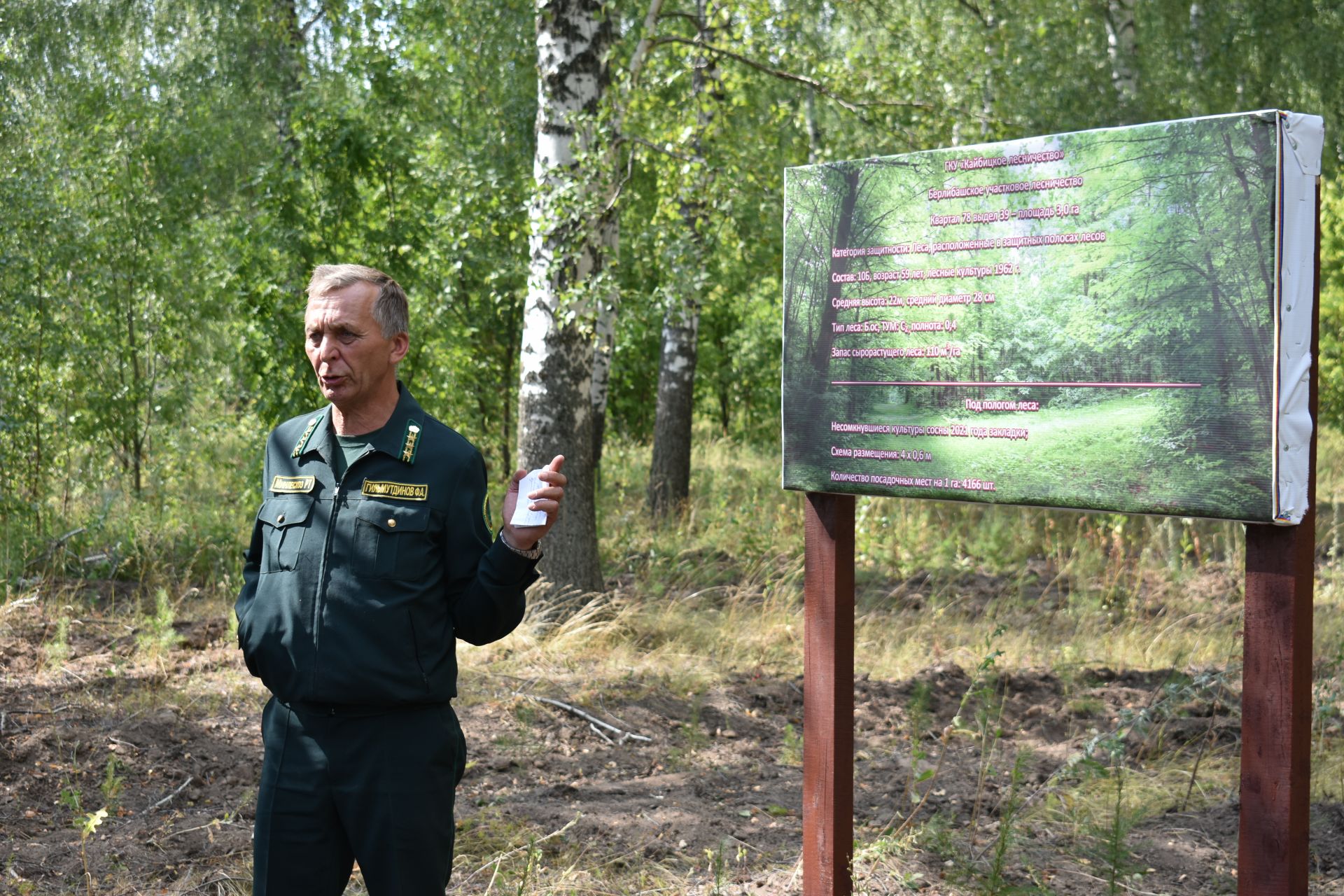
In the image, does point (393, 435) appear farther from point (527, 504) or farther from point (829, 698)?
point (829, 698)

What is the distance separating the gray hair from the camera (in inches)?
106

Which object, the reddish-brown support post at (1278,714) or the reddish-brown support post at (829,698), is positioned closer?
the reddish-brown support post at (1278,714)

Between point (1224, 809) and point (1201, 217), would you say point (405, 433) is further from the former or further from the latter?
point (1224, 809)

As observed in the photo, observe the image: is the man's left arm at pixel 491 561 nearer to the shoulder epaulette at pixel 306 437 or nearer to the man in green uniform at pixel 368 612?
the man in green uniform at pixel 368 612

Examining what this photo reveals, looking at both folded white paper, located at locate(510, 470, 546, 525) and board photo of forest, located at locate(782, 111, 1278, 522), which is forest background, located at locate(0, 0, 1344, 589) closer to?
board photo of forest, located at locate(782, 111, 1278, 522)

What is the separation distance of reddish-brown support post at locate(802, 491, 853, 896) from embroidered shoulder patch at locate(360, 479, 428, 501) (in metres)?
1.36

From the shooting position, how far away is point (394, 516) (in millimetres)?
2613

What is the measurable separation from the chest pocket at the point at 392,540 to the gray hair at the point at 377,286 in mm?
417

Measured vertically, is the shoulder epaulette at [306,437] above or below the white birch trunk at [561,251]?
below

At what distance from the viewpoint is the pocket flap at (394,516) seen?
2605 millimetres

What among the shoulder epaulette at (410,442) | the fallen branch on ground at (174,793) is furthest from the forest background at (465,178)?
the shoulder epaulette at (410,442)

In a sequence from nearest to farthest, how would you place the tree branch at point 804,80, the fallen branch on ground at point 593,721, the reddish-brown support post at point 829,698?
1. the reddish-brown support post at point 829,698
2. the fallen branch on ground at point 593,721
3. the tree branch at point 804,80

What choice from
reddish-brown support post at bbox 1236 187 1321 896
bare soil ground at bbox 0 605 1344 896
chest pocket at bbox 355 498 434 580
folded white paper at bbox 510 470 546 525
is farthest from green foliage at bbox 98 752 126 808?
reddish-brown support post at bbox 1236 187 1321 896

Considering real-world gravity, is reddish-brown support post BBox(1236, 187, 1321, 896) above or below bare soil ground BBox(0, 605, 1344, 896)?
above
